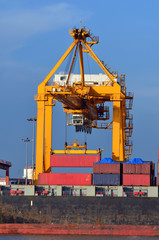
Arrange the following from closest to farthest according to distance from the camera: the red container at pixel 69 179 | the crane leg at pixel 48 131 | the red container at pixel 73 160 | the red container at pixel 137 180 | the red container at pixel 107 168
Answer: the red container at pixel 137 180 < the red container at pixel 107 168 < the red container at pixel 69 179 < the red container at pixel 73 160 < the crane leg at pixel 48 131

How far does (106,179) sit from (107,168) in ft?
3.63

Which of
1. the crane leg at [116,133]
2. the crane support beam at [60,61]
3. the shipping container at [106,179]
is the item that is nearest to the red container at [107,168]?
the shipping container at [106,179]

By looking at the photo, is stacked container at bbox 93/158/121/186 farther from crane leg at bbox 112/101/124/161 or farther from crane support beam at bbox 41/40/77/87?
crane support beam at bbox 41/40/77/87

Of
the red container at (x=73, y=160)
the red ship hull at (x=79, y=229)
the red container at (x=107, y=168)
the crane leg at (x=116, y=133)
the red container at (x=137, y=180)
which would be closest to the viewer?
the red ship hull at (x=79, y=229)

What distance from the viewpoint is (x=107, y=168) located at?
2405 inches

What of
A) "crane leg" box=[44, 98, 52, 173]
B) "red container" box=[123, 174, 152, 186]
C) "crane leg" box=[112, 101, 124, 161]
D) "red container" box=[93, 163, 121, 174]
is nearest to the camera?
"red container" box=[123, 174, 152, 186]

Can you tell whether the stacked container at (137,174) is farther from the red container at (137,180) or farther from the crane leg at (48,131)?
the crane leg at (48,131)

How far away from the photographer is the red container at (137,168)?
6091cm

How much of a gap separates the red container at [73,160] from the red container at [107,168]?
722 centimetres

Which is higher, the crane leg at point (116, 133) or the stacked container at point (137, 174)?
the crane leg at point (116, 133)

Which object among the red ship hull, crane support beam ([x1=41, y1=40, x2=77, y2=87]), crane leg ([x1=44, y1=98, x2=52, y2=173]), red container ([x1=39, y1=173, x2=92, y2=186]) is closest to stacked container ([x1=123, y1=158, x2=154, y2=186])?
red container ([x1=39, y1=173, x2=92, y2=186])

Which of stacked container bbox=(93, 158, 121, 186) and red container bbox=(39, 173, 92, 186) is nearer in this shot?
stacked container bbox=(93, 158, 121, 186)

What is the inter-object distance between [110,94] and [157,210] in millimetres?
18126

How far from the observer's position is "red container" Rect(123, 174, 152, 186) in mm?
60812
